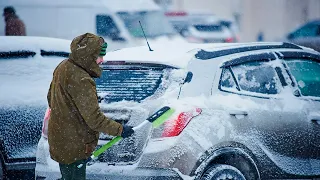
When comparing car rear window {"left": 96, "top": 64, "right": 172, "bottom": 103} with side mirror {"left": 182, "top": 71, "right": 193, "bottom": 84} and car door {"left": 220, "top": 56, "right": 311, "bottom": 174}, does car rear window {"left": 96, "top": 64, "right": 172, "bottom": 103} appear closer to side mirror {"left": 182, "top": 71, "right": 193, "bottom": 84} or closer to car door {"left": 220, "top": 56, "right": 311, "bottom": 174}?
side mirror {"left": 182, "top": 71, "right": 193, "bottom": 84}

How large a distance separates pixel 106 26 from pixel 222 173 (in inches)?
403

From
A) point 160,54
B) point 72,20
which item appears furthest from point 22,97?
point 72,20

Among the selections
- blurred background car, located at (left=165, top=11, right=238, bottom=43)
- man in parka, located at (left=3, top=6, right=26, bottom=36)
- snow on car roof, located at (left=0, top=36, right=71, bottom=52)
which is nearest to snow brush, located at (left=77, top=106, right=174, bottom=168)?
snow on car roof, located at (left=0, top=36, right=71, bottom=52)

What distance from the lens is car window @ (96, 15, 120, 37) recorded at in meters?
15.4

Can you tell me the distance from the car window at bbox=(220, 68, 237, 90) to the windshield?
35.4ft

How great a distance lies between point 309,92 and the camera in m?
6.70

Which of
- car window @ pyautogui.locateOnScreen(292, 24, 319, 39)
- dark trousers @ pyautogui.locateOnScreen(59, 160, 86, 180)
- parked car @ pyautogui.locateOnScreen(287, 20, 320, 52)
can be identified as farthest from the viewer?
car window @ pyautogui.locateOnScreen(292, 24, 319, 39)

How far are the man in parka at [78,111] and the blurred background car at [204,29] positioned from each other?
16397 mm

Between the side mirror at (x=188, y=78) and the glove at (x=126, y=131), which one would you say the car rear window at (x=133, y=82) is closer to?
the side mirror at (x=188, y=78)

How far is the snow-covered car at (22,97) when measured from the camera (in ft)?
22.5

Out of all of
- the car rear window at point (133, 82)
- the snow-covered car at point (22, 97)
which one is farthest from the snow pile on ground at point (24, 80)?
the car rear window at point (133, 82)

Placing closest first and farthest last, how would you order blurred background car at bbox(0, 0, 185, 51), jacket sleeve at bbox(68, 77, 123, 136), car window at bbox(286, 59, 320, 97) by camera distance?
jacket sleeve at bbox(68, 77, 123, 136) → car window at bbox(286, 59, 320, 97) → blurred background car at bbox(0, 0, 185, 51)

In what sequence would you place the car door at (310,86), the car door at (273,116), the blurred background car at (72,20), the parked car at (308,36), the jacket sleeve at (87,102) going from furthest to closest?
the parked car at (308,36), the blurred background car at (72,20), the car door at (310,86), the car door at (273,116), the jacket sleeve at (87,102)

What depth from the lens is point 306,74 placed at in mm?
6746
